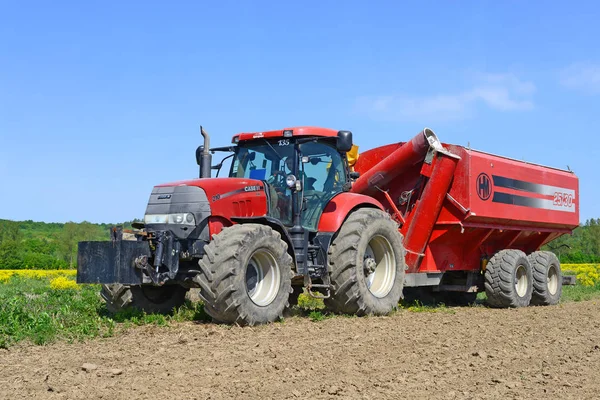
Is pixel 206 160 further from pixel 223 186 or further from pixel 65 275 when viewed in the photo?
pixel 65 275

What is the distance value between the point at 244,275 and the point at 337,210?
238cm

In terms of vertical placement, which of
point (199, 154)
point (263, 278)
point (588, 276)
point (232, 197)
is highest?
point (199, 154)

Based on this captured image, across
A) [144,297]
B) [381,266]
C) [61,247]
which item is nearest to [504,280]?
[381,266]

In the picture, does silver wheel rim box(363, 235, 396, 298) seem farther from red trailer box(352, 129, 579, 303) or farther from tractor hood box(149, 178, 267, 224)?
tractor hood box(149, 178, 267, 224)

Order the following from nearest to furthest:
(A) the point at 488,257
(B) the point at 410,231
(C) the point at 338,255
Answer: (C) the point at 338,255 → (B) the point at 410,231 → (A) the point at 488,257

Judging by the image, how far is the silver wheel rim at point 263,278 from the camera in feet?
28.2

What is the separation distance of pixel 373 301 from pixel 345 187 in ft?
6.04

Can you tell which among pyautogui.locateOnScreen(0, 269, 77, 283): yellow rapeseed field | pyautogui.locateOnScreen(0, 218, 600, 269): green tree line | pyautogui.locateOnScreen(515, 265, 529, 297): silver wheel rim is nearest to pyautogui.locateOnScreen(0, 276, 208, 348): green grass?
pyautogui.locateOnScreen(515, 265, 529, 297): silver wheel rim

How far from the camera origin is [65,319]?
26.9 feet

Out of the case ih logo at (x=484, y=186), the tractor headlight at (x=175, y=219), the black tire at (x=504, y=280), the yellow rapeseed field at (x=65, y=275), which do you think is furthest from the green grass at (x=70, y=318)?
the yellow rapeseed field at (x=65, y=275)

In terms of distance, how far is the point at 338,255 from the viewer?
9.60m

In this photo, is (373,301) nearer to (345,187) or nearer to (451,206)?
(345,187)

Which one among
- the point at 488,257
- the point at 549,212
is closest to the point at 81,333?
the point at 488,257

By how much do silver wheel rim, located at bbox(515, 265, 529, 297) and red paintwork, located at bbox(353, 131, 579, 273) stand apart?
2.83 ft
